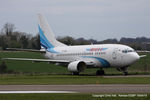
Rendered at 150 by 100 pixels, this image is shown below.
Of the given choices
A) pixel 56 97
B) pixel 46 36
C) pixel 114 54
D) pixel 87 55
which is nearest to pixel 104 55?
pixel 114 54

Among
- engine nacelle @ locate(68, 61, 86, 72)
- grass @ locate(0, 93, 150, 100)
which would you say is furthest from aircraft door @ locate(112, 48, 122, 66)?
grass @ locate(0, 93, 150, 100)

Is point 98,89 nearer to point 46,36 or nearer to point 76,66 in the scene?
point 76,66

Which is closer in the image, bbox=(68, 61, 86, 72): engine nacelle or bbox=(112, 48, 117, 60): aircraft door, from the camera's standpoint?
bbox=(112, 48, 117, 60): aircraft door

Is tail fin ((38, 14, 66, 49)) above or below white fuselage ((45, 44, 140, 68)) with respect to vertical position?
above

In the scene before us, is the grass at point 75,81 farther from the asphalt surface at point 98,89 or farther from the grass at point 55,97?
the grass at point 55,97

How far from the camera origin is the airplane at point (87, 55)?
1731 inches

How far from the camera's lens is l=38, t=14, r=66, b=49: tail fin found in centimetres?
5450

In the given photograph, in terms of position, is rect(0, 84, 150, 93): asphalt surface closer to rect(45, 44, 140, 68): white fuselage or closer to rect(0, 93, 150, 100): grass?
rect(0, 93, 150, 100): grass

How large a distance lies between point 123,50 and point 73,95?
24.0m

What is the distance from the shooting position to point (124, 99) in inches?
746

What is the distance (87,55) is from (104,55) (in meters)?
2.89

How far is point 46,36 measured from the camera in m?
54.6

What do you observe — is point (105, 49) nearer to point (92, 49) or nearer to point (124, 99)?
point (92, 49)

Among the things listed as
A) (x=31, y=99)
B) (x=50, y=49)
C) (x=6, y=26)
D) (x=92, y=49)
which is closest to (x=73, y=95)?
(x=31, y=99)
